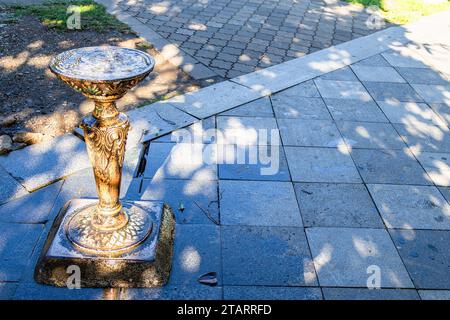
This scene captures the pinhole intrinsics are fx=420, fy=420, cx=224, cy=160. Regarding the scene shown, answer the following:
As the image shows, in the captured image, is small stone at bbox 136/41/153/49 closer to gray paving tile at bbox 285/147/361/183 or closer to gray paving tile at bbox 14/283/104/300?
gray paving tile at bbox 285/147/361/183

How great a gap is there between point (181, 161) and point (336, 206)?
5.00 ft

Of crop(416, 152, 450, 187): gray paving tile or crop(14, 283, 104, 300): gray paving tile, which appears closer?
crop(14, 283, 104, 300): gray paving tile

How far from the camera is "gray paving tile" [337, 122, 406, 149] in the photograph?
→ 464 centimetres

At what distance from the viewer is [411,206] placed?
148 inches

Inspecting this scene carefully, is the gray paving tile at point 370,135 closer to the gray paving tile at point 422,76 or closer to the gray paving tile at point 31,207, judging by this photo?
the gray paving tile at point 422,76

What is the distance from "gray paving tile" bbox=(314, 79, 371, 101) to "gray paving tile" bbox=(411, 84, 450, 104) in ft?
2.78

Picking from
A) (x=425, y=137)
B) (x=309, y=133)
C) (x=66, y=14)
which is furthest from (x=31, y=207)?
(x=66, y=14)

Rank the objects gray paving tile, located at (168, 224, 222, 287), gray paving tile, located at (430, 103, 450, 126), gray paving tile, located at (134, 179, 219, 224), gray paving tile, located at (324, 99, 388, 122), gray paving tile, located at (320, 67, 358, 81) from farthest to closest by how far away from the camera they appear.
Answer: gray paving tile, located at (320, 67, 358, 81), gray paving tile, located at (430, 103, 450, 126), gray paving tile, located at (324, 99, 388, 122), gray paving tile, located at (134, 179, 219, 224), gray paving tile, located at (168, 224, 222, 287)

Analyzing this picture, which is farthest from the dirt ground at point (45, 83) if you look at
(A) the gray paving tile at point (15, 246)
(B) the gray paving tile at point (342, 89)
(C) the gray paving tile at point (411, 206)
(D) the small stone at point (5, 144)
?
(C) the gray paving tile at point (411, 206)

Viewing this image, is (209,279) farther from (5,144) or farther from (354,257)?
(5,144)

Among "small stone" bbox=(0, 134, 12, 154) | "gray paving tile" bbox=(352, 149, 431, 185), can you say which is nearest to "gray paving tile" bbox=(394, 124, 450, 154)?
"gray paving tile" bbox=(352, 149, 431, 185)

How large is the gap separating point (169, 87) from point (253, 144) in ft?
5.59

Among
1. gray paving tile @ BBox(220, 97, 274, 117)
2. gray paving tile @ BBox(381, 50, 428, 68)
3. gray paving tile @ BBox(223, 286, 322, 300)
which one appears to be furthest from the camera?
gray paving tile @ BBox(381, 50, 428, 68)

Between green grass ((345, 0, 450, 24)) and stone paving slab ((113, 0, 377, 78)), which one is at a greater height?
green grass ((345, 0, 450, 24))
